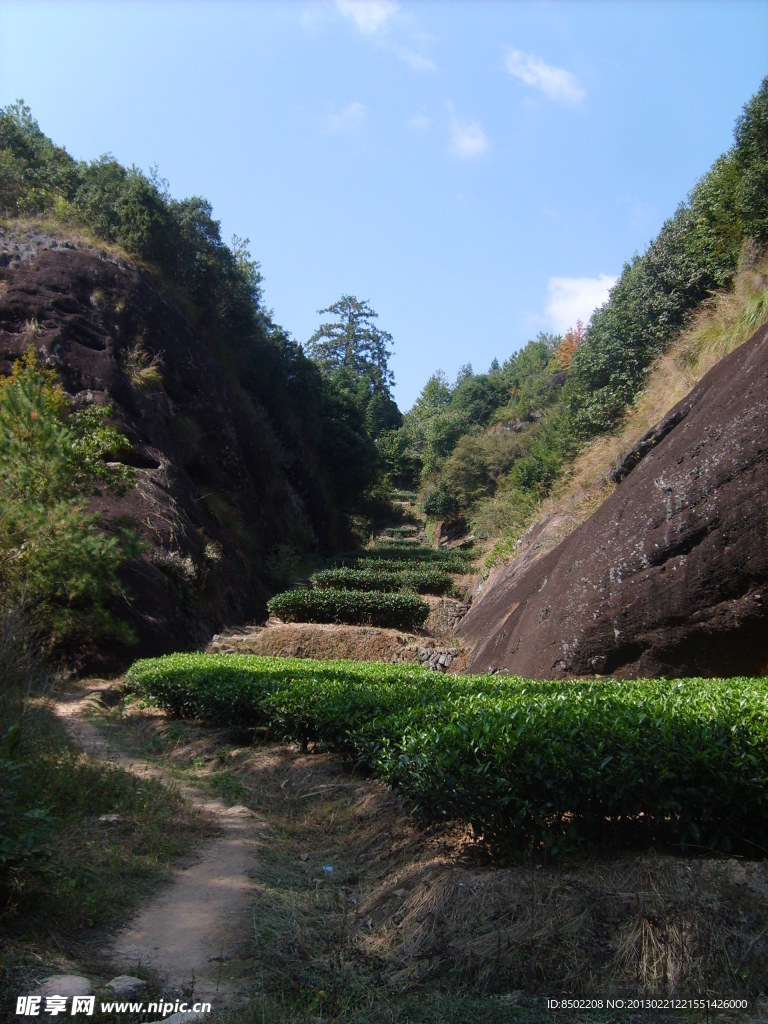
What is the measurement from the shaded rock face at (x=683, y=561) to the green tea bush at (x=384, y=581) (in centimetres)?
1107

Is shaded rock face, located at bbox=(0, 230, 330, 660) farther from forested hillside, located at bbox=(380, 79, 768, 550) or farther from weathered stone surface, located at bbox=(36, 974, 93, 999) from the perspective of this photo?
weathered stone surface, located at bbox=(36, 974, 93, 999)

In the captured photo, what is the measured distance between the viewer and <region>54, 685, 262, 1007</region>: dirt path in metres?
3.56

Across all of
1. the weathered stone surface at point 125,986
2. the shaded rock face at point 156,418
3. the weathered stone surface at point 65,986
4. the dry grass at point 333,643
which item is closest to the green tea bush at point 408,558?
the shaded rock face at point 156,418

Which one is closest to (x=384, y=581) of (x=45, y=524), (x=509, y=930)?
(x=45, y=524)

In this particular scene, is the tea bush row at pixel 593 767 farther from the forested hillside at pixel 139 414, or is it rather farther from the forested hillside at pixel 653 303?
the forested hillside at pixel 653 303

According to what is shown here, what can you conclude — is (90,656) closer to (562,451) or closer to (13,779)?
(13,779)

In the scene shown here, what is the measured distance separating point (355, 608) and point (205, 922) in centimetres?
1274

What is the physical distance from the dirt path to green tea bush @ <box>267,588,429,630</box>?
34.5ft

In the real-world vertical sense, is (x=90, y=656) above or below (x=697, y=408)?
below

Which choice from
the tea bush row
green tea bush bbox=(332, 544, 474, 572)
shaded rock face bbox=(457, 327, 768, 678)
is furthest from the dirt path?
green tea bush bbox=(332, 544, 474, 572)

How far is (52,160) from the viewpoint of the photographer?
26016mm

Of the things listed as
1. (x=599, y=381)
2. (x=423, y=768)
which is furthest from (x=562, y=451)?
(x=423, y=768)

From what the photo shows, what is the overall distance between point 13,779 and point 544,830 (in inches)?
112

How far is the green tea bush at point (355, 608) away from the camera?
54.9 feet
